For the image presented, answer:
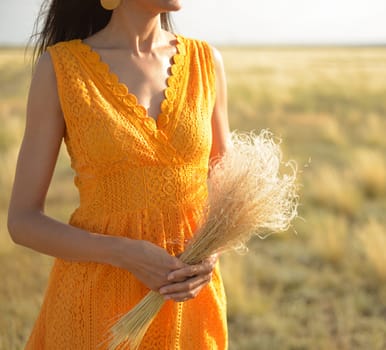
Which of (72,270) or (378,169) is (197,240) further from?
(378,169)

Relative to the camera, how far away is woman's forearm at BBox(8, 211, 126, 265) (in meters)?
1.84

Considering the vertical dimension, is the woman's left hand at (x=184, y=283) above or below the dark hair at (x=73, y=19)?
below

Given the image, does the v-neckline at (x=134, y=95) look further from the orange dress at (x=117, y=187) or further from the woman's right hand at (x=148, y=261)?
the woman's right hand at (x=148, y=261)

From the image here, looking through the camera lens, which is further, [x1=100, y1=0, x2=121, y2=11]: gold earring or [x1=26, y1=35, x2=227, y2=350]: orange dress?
[x1=100, y1=0, x2=121, y2=11]: gold earring

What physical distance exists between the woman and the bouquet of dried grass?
52 millimetres

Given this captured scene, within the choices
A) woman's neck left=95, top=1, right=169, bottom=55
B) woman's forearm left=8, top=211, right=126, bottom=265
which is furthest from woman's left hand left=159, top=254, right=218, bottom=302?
woman's neck left=95, top=1, right=169, bottom=55

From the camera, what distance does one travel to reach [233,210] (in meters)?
1.90

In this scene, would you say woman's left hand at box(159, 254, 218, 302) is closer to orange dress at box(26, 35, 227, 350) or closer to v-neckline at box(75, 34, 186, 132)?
orange dress at box(26, 35, 227, 350)

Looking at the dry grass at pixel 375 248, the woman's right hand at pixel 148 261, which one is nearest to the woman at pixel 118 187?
the woman's right hand at pixel 148 261

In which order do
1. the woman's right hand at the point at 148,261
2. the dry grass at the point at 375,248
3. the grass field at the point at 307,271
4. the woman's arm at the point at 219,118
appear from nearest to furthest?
the woman's right hand at the point at 148,261, the woman's arm at the point at 219,118, the grass field at the point at 307,271, the dry grass at the point at 375,248

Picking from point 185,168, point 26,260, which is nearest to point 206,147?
point 185,168

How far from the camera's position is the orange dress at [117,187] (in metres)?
1.90

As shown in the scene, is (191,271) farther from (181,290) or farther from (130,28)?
(130,28)

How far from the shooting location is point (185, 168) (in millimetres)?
1953
